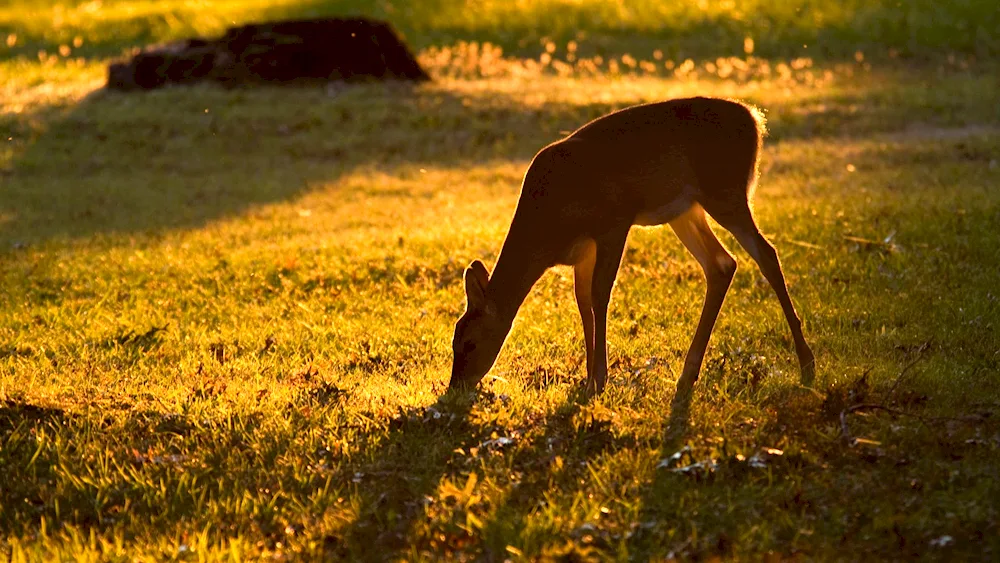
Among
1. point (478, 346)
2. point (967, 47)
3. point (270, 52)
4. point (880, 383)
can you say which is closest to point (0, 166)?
point (270, 52)

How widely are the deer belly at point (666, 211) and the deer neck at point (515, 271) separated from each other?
2.06 feet

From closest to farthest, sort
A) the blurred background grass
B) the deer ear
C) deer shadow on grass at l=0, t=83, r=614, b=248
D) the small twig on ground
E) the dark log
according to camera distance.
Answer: the small twig on ground < the deer ear < deer shadow on grass at l=0, t=83, r=614, b=248 < the dark log < the blurred background grass

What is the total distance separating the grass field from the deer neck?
0.59m

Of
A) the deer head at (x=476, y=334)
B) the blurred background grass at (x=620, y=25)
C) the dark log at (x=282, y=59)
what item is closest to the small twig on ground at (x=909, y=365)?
the deer head at (x=476, y=334)

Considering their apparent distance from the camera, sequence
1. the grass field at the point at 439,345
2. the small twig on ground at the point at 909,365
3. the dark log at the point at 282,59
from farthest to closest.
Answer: the dark log at the point at 282,59
the small twig on ground at the point at 909,365
the grass field at the point at 439,345

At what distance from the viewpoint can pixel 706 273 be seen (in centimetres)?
874

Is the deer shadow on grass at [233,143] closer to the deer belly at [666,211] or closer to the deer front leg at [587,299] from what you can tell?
the deer front leg at [587,299]

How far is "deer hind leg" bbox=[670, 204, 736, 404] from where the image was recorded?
8.44 meters

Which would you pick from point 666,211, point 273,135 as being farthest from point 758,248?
point 273,135

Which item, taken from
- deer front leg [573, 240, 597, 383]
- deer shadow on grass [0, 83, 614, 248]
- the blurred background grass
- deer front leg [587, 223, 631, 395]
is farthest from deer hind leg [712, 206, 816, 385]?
the blurred background grass

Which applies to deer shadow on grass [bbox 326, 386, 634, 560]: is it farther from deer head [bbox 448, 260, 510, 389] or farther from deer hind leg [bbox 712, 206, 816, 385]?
deer hind leg [bbox 712, 206, 816, 385]

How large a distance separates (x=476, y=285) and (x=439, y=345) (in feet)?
7.40

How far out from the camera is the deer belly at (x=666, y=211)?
8219 mm

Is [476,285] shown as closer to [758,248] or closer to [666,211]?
[666,211]
